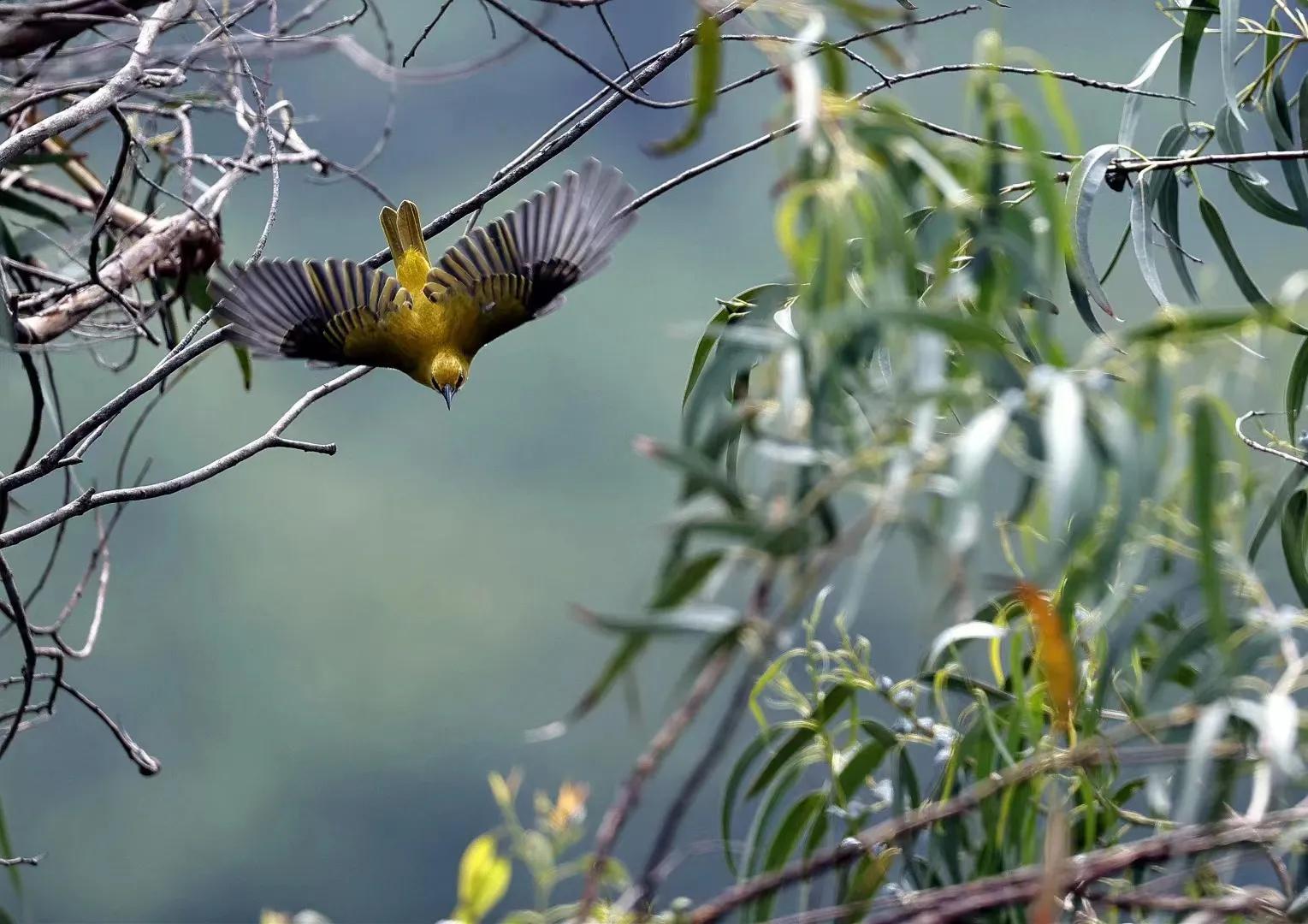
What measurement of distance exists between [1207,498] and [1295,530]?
65 cm

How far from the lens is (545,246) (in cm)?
203

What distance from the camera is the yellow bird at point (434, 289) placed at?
186 cm

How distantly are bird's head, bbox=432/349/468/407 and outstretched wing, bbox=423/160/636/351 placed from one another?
0.46 ft

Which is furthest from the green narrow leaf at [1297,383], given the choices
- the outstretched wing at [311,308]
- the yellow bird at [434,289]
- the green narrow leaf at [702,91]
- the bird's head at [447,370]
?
the bird's head at [447,370]

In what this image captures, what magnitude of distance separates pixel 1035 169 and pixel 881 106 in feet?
0.30

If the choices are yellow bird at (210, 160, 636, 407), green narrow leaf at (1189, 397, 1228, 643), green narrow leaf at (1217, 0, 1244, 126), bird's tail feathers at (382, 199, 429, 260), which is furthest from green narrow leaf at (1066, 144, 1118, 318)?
bird's tail feathers at (382, 199, 429, 260)

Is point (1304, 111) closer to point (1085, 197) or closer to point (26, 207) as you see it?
point (1085, 197)

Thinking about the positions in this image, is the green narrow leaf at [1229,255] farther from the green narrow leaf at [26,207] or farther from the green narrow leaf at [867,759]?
the green narrow leaf at [26,207]

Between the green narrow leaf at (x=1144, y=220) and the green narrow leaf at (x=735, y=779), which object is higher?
the green narrow leaf at (x=1144, y=220)

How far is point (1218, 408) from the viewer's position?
68 centimetres

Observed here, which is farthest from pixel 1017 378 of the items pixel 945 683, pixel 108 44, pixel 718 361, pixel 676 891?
pixel 676 891

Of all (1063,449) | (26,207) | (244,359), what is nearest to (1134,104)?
(1063,449)

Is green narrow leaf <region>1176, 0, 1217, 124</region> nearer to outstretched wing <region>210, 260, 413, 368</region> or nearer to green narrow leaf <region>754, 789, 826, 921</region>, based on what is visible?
green narrow leaf <region>754, 789, 826, 921</region>

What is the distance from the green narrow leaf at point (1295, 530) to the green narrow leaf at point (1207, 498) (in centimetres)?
59
